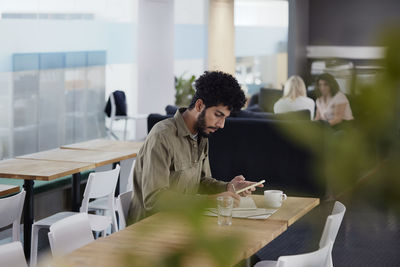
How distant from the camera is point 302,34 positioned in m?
12.3

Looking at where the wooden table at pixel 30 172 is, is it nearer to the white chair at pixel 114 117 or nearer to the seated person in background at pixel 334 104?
the seated person in background at pixel 334 104

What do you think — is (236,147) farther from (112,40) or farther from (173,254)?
(173,254)

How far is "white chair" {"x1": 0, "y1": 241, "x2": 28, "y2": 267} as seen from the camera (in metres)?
2.33

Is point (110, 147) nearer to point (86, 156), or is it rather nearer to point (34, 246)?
point (86, 156)

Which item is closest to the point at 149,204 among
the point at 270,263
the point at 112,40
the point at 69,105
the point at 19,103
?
the point at 270,263

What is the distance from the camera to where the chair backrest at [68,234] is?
8.64 ft

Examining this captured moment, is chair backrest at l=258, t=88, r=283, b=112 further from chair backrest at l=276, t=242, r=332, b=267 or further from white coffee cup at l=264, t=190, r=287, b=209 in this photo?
chair backrest at l=276, t=242, r=332, b=267

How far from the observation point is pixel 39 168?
438 centimetres

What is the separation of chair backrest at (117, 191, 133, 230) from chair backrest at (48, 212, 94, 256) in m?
0.32

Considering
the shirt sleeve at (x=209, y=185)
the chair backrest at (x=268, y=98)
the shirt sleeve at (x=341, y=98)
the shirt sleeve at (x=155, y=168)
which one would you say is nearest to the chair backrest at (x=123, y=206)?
the shirt sleeve at (x=155, y=168)

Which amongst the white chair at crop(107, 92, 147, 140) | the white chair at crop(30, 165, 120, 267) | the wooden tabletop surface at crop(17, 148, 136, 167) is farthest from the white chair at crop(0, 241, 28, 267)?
the white chair at crop(107, 92, 147, 140)

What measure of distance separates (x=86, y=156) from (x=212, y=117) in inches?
84.4

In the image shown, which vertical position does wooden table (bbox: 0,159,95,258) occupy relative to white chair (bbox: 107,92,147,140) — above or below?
below

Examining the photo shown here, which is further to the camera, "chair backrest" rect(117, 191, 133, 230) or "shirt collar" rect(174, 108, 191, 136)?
"chair backrest" rect(117, 191, 133, 230)
